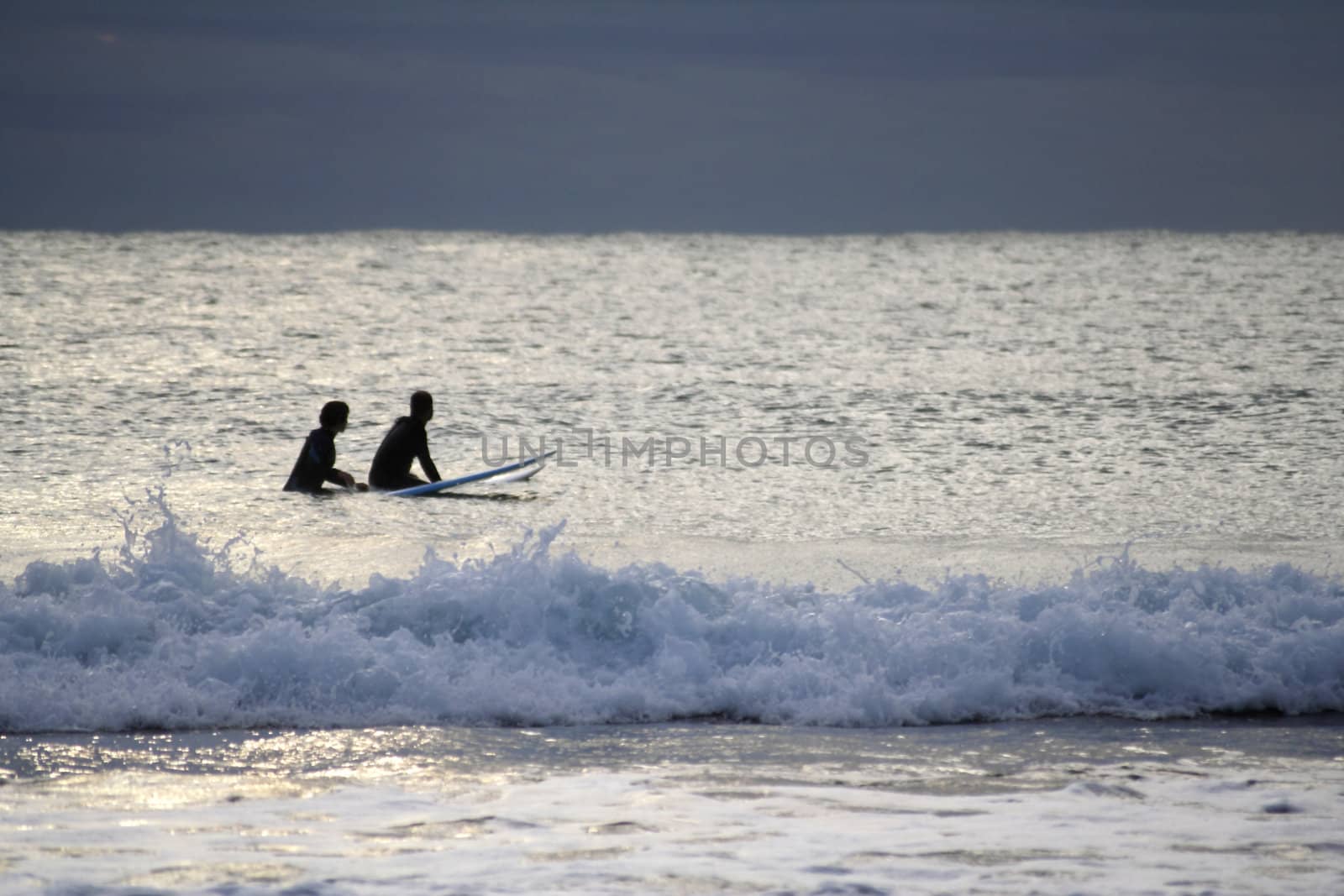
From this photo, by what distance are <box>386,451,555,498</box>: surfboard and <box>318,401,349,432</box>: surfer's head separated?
95 cm

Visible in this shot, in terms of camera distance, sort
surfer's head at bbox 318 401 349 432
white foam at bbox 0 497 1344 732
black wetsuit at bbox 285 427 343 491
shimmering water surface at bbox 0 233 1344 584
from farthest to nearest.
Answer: black wetsuit at bbox 285 427 343 491 < surfer's head at bbox 318 401 349 432 < shimmering water surface at bbox 0 233 1344 584 < white foam at bbox 0 497 1344 732

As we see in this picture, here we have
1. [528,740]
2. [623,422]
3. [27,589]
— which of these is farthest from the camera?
[623,422]

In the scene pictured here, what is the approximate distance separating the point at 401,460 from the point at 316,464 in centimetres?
95

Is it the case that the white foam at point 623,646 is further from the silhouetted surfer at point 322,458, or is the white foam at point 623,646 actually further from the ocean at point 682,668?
the silhouetted surfer at point 322,458

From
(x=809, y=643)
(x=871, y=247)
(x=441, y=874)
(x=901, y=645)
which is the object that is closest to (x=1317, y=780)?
(x=901, y=645)

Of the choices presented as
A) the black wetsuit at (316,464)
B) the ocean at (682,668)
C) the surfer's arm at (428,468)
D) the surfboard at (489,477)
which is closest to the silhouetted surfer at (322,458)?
the black wetsuit at (316,464)

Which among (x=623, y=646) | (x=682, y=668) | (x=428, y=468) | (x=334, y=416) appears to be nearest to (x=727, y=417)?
(x=428, y=468)

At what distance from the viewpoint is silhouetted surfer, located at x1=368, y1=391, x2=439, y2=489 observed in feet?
48.6

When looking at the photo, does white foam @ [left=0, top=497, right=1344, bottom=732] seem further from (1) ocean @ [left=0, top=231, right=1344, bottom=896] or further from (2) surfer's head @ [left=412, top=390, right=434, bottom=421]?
(2) surfer's head @ [left=412, top=390, right=434, bottom=421]

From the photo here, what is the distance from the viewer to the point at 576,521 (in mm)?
13578

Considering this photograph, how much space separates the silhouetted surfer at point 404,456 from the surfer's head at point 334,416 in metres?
0.57

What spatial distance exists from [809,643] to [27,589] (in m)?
5.38

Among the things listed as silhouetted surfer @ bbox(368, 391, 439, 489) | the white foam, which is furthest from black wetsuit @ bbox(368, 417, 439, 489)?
the white foam

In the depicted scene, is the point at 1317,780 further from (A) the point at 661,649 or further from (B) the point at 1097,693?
(A) the point at 661,649
